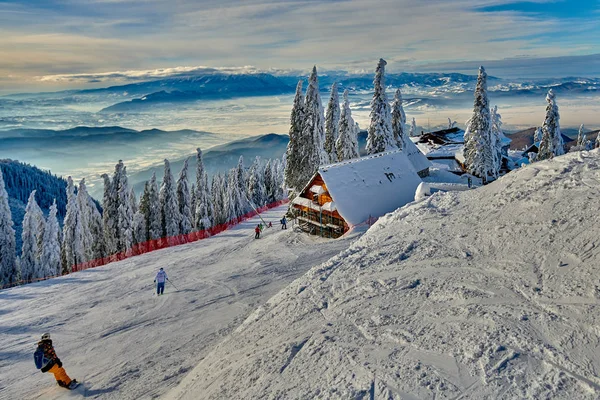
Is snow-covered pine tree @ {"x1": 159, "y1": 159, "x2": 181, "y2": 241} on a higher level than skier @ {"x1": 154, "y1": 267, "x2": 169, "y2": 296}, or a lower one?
lower

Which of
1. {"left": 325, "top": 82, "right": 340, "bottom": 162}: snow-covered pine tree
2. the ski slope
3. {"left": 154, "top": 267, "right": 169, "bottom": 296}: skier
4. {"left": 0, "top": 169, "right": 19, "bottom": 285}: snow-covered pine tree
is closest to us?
the ski slope

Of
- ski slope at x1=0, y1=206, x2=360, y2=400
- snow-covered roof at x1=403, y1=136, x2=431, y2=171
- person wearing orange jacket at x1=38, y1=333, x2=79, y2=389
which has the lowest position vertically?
ski slope at x1=0, y1=206, x2=360, y2=400

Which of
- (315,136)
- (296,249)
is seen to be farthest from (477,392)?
(315,136)

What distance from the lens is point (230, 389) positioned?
8.90 meters

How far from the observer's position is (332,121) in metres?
47.1

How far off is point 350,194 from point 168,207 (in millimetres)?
28051

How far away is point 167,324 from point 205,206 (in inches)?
1544

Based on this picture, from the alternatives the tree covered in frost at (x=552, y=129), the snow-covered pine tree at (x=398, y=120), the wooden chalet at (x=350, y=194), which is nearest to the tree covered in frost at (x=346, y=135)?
the snow-covered pine tree at (x=398, y=120)

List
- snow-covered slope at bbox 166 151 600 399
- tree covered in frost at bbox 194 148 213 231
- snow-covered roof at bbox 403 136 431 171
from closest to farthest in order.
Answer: snow-covered slope at bbox 166 151 600 399 < snow-covered roof at bbox 403 136 431 171 < tree covered in frost at bbox 194 148 213 231

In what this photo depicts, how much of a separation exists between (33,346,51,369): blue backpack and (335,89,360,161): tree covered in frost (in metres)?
38.0

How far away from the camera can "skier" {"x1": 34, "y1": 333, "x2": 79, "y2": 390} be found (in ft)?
36.9

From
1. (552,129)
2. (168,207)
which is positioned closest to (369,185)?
(552,129)

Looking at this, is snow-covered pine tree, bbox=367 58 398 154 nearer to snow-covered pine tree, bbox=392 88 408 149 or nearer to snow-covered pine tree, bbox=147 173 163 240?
snow-covered pine tree, bbox=392 88 408 149

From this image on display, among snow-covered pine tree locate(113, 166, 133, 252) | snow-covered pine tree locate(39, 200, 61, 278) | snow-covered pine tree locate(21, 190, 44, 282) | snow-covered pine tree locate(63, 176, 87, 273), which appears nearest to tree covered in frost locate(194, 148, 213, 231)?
snow-covered pine tree locate(113, 166, 133, 252)
